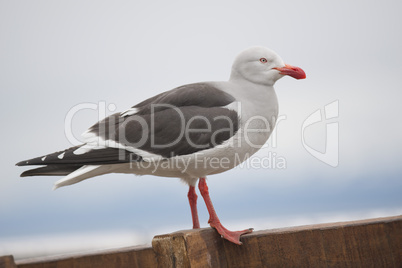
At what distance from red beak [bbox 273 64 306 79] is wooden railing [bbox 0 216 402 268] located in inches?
45.4

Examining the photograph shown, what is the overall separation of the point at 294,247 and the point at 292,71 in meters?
1.26

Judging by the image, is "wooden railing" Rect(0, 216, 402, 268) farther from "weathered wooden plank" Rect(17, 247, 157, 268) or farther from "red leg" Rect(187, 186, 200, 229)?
"red leg" Rect(187, 186, 200, 229)

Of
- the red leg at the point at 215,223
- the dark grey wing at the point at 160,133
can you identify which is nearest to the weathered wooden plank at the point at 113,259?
the red leg at the point at 215,223

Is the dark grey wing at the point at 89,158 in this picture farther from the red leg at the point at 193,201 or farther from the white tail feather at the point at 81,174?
the red leg at the point at 193,201

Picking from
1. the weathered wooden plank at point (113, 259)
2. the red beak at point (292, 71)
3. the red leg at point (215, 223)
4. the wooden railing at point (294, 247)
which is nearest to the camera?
the wooden railing at point (294, 247)

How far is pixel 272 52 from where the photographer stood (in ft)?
10.4

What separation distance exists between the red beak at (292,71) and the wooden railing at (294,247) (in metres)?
1.15

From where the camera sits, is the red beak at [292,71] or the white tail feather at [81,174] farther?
the red beak at [292,71]

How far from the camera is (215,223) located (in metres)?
2.69

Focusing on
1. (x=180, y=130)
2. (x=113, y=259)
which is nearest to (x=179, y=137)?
(x=180, y=130)

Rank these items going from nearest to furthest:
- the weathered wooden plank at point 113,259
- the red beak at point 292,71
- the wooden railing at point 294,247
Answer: the wooden railing at point 294,247, the weathered wooden plank at point 113,259, the red beak at point 292,71

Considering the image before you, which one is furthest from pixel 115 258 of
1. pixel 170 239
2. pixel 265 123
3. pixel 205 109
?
pixel 265 123

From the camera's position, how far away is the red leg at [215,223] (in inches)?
98.5

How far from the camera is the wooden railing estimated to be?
6.99 ft
